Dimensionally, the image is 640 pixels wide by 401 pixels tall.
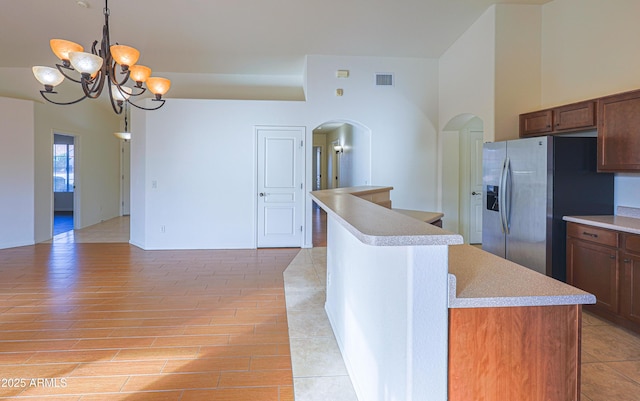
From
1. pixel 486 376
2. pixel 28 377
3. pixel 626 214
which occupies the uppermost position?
pixel 626 214

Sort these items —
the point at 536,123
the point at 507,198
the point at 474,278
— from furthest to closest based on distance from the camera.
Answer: the point at 536,123 < the point at 507,198 < the point at 474,278

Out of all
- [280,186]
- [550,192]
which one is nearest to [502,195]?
[550,192]

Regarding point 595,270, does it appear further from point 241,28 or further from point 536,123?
point 241,28

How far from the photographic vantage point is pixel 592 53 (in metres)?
3.73

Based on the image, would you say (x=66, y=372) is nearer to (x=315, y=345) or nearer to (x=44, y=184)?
(x=315, y=345)

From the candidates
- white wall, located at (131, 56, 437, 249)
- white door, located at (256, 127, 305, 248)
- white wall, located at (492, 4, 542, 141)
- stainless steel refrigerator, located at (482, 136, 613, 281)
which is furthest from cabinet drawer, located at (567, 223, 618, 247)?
white door, located at (256, 127, 305, 248)

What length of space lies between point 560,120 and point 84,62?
432 centimetres

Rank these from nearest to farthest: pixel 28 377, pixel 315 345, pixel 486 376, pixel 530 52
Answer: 1. pixel 486 376
2. pixel 28 377
3. pixel 315 345
4. pixel 530 52

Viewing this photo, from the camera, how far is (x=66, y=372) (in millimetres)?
2279

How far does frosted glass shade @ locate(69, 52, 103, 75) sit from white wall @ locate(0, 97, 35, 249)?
180 inches

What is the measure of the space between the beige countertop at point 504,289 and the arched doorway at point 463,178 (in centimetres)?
463

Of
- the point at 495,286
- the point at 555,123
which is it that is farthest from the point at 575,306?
the point at 555,123

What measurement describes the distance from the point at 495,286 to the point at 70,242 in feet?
23.8

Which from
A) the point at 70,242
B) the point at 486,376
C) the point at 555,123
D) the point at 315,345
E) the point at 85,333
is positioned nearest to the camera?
the point at 486,376
